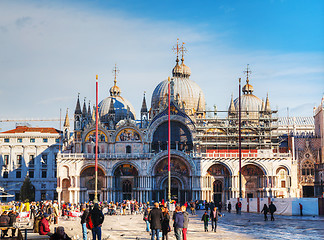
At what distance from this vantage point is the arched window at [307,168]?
8419cm

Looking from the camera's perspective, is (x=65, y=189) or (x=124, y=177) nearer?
(x=65, y=189)

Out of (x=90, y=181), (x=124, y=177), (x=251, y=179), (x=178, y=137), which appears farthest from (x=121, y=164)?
(x=251, y=179)

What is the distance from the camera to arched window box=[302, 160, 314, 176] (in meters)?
84.2

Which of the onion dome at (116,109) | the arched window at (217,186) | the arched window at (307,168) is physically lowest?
the arched window at (217,186)

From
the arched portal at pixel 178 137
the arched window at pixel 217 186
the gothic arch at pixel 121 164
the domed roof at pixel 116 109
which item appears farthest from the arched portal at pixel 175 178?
the domed roof at pixel 116 109

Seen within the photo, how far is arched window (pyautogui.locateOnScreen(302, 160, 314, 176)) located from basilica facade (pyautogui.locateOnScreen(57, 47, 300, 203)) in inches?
→ 445

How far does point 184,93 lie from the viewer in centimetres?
8250

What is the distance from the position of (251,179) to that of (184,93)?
18.5 metres

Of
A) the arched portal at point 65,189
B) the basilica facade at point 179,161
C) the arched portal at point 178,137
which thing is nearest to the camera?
the basilica facade at point 179,161

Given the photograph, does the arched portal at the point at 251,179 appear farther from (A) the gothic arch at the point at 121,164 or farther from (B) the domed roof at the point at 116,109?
(B) the domed roof at the point at 116,109

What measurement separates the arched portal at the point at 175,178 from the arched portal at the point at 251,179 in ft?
25.3

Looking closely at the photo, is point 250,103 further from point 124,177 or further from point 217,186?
point 124,177

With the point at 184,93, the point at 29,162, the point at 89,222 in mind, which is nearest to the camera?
the point at 89,222

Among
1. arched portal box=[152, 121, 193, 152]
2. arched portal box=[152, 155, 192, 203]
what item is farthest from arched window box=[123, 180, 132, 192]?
arched portal box=[152, 121, 193, 152]
